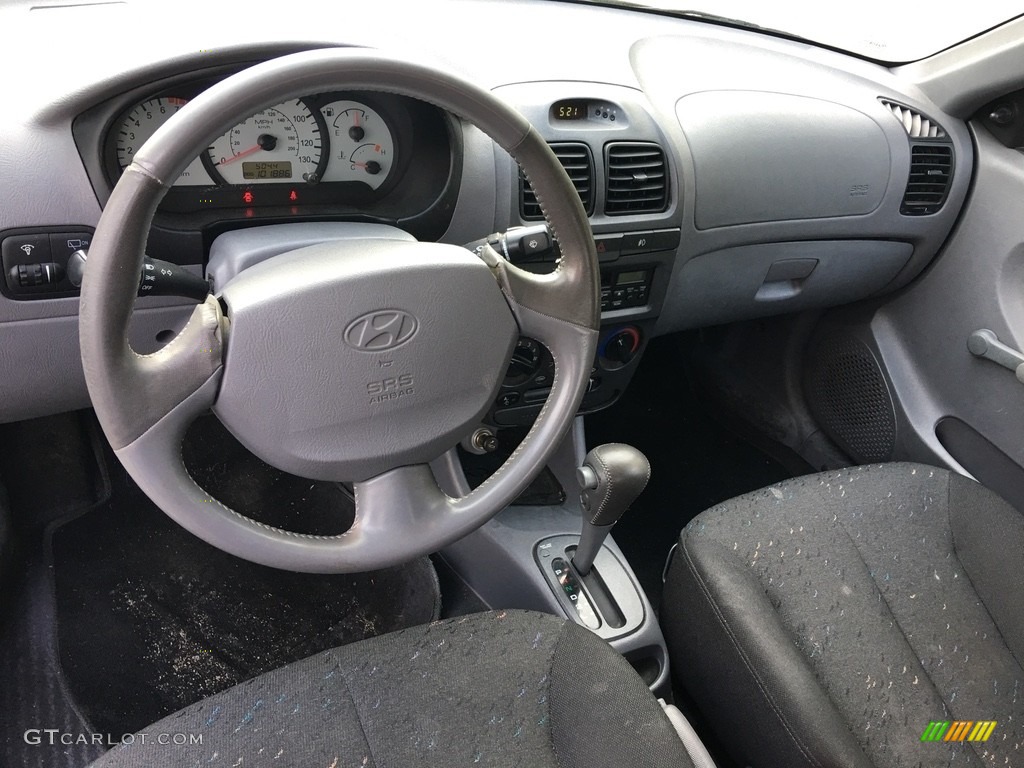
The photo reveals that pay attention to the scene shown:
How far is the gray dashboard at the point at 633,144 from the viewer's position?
3.00 ft

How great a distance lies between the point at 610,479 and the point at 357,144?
562mm

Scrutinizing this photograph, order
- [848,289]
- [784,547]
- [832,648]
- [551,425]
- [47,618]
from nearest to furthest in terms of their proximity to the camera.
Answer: [551,425]
[832,648]
[784,547]
[47,618]
[848,289]

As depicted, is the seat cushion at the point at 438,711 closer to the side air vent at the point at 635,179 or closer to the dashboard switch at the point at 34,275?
the dashboard switch at the point at 34,275

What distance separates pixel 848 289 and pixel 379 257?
1.25 m

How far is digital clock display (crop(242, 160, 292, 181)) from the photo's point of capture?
1036 mm

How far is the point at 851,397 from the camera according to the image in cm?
192

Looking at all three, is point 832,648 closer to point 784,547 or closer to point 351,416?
point 784,547

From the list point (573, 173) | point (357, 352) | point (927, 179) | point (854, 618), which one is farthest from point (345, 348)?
point (927, 179)

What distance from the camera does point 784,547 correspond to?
118 cm

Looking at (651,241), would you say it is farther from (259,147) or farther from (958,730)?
(958,730)

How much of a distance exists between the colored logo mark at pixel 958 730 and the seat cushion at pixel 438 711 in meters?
0.34

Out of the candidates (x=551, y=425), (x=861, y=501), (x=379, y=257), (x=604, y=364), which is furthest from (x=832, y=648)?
(x=379, y=257)

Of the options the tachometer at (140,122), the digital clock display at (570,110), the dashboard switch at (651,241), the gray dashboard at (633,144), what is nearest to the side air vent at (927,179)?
the gray dashboard at (633,144)

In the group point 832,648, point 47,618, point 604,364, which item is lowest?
point 47,618
